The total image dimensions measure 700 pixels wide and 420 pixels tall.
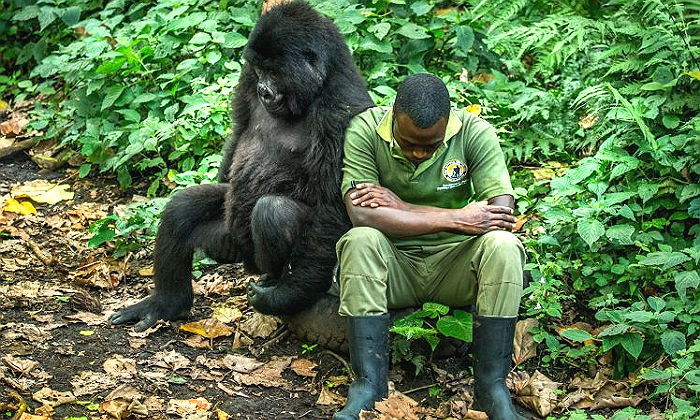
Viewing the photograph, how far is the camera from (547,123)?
724 cm

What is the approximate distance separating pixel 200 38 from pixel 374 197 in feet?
11.5

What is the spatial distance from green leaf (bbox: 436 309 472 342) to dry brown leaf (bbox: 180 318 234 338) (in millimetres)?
1461

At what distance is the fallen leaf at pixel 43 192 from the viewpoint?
7.82 metres

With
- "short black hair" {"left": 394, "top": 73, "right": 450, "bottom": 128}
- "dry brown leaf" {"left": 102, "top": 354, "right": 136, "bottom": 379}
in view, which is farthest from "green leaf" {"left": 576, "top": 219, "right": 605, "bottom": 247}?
"dry brown leaf" {"left": 102, "top": 354, "right": 136, "bottom": 379}

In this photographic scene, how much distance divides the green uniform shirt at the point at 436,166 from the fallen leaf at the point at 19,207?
352cm

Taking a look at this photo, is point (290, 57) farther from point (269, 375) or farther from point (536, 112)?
point (536, 112)

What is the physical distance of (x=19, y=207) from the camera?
24.9 ft

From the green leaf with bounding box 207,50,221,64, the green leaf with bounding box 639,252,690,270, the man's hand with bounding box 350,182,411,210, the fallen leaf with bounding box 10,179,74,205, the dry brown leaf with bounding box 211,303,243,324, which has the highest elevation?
the man's hand with bounding box 350,182,411,210

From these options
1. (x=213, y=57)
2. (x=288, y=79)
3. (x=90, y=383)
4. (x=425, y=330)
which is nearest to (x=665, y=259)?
(x=425, y=330)

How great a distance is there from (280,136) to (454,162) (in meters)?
1.17

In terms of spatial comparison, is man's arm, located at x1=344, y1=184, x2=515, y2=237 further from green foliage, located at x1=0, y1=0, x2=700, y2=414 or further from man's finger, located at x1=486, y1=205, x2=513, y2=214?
green foliage, located at x1=0, y1=0, x2=700, y2=414

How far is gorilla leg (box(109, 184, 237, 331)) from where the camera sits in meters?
5.88

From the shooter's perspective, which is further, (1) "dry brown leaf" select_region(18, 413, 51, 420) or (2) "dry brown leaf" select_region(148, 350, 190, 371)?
(2) "dry brown leaf" select_region(148, 350, 190, 371)

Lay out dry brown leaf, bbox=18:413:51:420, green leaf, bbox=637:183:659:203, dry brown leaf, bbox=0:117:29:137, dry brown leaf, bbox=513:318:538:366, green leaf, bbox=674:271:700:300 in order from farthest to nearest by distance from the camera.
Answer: dry brown leaf, bbox=0:117:29:137 → green leaf, bbox=637:183:659:203 → dry brown leaf, bbox=513:318:538:366 → green leaf, bbox=674:271:700:300 → dry brown leaf, bbox=18:413:51:420
